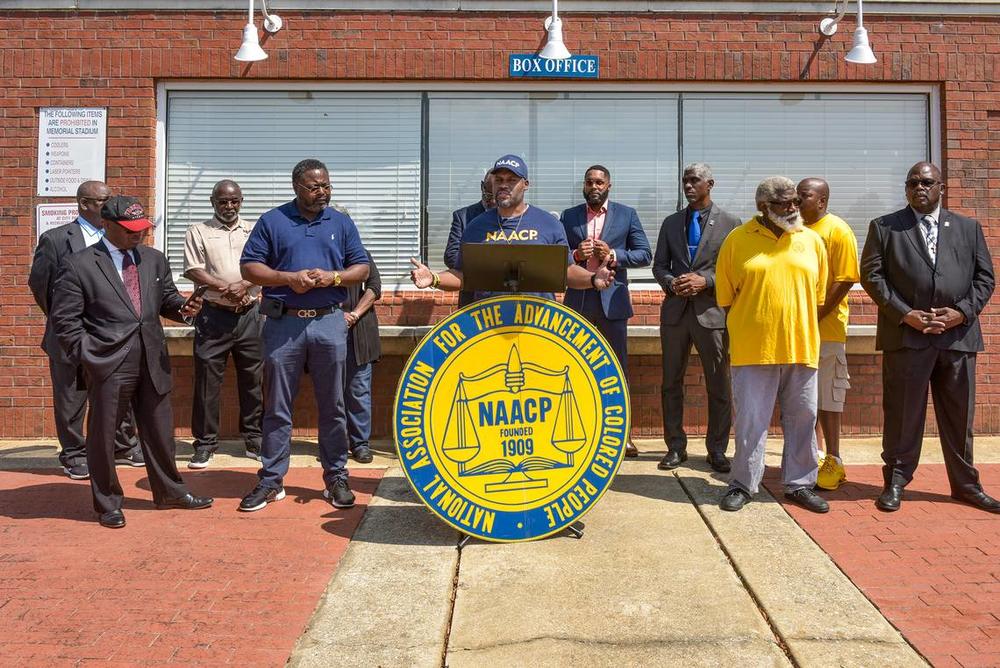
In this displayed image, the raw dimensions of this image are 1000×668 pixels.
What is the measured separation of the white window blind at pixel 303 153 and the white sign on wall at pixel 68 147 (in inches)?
23.4

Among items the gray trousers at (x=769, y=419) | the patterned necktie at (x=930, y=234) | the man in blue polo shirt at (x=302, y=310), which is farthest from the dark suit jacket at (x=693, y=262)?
the man in blue polo shirt at (x=302, y=310)

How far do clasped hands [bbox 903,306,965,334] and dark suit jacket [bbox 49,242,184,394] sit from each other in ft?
15.1

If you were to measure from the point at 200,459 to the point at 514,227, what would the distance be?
10.6 ft

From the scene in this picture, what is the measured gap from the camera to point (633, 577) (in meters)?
4.24

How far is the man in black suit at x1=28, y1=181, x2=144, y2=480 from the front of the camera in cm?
625

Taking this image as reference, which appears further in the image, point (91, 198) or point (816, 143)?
point (816, 143)

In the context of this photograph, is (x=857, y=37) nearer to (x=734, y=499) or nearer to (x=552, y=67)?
(x=552, y=67)

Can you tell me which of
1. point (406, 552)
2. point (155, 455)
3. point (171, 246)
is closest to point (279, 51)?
point (171, 246)

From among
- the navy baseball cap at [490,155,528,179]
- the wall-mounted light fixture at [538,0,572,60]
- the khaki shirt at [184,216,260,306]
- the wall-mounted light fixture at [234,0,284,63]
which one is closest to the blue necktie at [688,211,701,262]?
the wall-mounted light fixture at [538,0,572,60]

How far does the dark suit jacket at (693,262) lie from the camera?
6.17 m

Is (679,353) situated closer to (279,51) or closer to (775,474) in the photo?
(775,474)

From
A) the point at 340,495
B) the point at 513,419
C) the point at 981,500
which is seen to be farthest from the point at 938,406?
the point at 340,495

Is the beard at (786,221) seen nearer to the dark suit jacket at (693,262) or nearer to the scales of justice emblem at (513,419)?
the dark suit jacket at (693,262)

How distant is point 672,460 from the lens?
6.33 m
